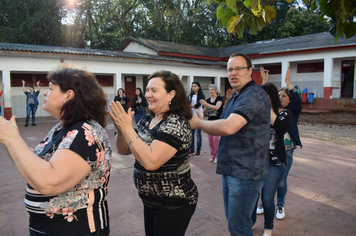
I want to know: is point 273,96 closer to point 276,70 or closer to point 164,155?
point 164,155

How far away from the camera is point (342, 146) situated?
8219mm

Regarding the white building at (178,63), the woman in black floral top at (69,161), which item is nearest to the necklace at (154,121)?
the woman in black floral top at (69,161)

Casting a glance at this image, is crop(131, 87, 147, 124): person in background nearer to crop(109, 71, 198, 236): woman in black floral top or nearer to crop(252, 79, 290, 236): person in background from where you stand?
crop(252, 79, 290, 236): person in background

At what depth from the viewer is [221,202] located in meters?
4.07

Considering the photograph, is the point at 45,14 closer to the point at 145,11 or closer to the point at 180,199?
the point at 145,11

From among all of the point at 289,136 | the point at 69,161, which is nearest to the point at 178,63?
the point at 289,136

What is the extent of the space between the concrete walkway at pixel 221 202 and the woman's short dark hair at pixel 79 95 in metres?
2.03

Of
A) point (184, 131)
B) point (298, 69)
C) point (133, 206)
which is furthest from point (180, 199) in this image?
point (298, 69)

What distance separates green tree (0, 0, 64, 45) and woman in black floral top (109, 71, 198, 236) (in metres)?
24.3

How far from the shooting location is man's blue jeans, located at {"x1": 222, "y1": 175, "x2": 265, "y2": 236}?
2242mm

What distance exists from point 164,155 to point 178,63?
1719 centimetres

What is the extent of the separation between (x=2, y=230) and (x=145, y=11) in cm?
3102

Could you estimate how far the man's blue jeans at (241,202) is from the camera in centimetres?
224

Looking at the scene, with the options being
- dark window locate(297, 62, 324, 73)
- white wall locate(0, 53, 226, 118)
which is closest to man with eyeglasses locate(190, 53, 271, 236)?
white wall locate(0, 53, 226, 118)
